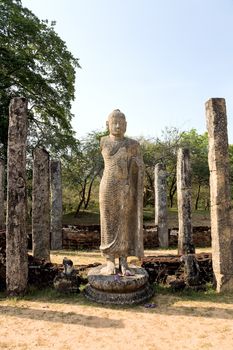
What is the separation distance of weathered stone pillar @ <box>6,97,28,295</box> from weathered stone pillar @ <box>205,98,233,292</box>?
4242 mm

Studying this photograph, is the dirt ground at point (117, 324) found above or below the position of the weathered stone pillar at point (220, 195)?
below

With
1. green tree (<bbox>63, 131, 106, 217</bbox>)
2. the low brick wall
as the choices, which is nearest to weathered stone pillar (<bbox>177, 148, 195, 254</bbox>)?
the low brick wall

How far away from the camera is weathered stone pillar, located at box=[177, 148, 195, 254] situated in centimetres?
1277

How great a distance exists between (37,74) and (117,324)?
57.7 ft

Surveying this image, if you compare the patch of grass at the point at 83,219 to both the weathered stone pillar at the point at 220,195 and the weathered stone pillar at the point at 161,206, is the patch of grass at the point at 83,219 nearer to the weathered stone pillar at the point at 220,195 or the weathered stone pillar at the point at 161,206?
the weathered stone pillar at the point at 161,206

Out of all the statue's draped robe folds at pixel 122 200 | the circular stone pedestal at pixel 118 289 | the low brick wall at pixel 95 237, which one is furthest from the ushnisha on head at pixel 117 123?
the low brick wall at pixel 95 237

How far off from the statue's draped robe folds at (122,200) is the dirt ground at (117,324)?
1.24 meters

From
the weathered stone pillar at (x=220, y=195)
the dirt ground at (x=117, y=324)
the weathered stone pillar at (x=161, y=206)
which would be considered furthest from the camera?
the weathered stone pillar at (x=161, y=206)

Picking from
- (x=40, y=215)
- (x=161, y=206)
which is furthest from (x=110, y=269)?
(x=161, y=206)

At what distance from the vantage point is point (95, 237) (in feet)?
55.0

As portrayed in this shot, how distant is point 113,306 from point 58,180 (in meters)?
10.4

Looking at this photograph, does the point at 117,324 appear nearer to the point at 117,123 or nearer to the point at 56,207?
the point at 117,123

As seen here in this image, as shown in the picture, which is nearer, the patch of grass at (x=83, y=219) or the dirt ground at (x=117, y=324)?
the dirt ground at (x=117, y=324)

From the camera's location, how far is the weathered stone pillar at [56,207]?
1616 cm
